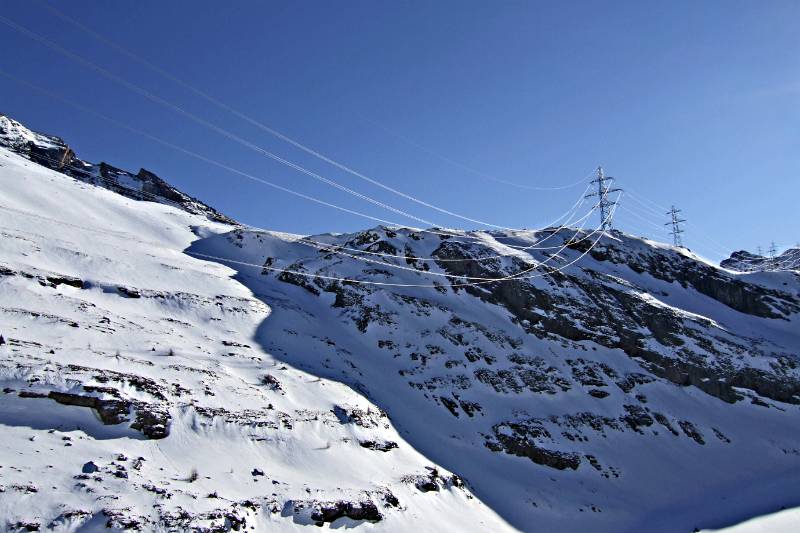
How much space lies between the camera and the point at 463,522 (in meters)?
23.9

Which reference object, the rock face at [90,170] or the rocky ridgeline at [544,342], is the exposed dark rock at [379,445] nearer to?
the rocky ridgeline at [544,342]

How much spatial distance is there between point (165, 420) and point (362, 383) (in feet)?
48.4

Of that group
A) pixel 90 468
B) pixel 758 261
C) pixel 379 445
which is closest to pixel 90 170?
pixel 379 445

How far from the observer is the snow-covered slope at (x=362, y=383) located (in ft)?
59.9

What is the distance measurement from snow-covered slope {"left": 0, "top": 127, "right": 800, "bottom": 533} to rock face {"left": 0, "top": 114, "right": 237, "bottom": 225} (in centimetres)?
2967

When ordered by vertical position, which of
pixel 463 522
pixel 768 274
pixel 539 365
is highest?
pixel 768 274

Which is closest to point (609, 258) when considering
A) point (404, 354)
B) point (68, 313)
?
point (404, 354)

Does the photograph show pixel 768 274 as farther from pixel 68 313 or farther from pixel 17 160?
pixel 17 160

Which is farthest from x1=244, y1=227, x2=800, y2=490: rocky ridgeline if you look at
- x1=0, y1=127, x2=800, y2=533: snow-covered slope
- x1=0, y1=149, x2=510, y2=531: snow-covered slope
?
x1=0, y1=149, x2=510, y2=531: snow-covered slope

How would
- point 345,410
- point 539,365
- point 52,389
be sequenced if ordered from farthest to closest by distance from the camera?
1. point 539,365
2. point 345,410
3. point 52,389

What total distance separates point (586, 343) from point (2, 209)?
147 ft

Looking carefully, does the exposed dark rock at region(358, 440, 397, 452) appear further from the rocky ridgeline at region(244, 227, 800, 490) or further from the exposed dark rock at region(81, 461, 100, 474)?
the exposed dark rock at region(81, 461, 100, 474)

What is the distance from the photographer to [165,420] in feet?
65.6

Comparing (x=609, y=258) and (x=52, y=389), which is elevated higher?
(x=609, y=258)
